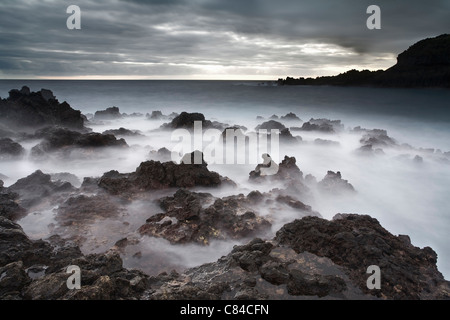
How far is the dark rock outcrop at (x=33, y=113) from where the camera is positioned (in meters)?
18.9

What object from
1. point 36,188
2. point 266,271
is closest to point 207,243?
point 266,271

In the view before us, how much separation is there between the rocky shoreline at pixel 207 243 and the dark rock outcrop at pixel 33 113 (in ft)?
35.9

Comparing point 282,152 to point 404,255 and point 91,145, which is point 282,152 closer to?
point 91,145

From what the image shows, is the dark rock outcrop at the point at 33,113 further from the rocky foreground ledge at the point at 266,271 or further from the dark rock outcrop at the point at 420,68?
the dark rock outcrop at the point at 420,68

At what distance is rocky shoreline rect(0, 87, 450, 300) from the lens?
428 centimetres

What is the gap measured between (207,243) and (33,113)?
1896cm

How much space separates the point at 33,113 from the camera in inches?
758

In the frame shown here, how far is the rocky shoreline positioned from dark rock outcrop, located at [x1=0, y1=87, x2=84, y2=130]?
10943mm

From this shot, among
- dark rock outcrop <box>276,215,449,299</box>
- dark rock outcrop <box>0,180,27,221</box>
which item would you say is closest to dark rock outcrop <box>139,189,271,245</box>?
dark rock outcrop <box>276,215,449,299</box>

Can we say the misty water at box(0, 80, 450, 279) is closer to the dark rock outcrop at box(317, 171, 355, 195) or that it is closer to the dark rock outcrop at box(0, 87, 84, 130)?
the dark rock outcrop at box(317, 171, 355, 195)

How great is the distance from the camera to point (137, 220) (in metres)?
7.79

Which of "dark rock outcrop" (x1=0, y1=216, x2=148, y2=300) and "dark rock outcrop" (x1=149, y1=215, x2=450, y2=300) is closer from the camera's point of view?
"dark rock outcrop" (x1=0, y1=216, x2=148, y2=300)
